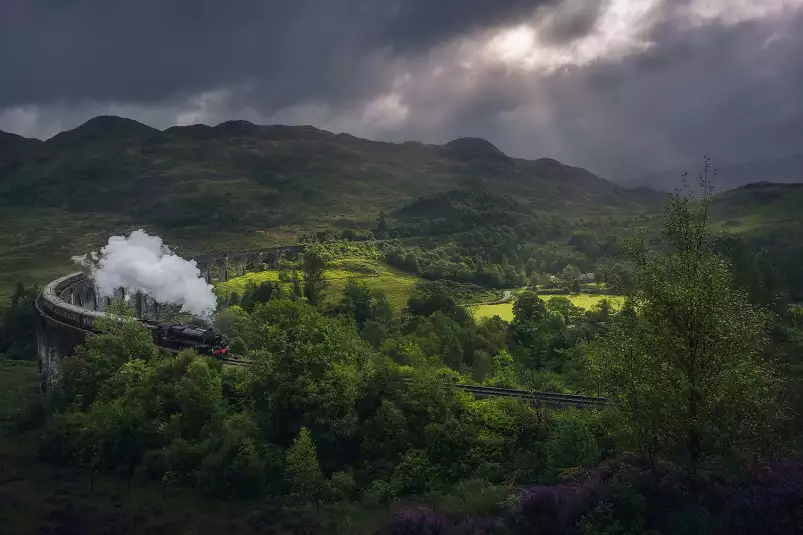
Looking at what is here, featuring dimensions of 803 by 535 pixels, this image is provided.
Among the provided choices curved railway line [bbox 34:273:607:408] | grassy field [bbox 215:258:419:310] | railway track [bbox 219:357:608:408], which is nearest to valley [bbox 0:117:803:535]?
railway track [bbox 219:357:608:408]

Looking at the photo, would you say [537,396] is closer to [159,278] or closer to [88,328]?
[88,328]

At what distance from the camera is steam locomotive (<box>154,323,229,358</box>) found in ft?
160

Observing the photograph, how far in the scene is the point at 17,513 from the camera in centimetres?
3497

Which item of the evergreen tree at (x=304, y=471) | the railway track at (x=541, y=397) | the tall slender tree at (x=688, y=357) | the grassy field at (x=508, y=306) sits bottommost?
the evergreen tree at (x=304, y=471)

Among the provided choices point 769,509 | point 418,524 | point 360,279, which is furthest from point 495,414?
point 360,279

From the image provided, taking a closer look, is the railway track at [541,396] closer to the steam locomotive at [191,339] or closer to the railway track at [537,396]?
the railway track at [537,396]

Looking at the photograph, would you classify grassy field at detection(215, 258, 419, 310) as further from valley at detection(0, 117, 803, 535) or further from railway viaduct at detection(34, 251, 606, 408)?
valley at detection(0, 117, 803, 535)

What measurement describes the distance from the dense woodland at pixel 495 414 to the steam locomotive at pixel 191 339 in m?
2.42

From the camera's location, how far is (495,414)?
1454 inches

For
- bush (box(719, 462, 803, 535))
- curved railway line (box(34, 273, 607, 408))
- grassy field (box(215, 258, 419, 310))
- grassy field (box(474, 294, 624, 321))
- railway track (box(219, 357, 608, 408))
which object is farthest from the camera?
grassy field (box(215, 258, 419, 310))

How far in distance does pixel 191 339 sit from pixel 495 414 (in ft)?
88.5

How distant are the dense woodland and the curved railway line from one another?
1.58 metres

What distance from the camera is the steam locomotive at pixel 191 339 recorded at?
160ft

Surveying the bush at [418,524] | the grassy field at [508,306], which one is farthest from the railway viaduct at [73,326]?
the grassy field at [508,306]
